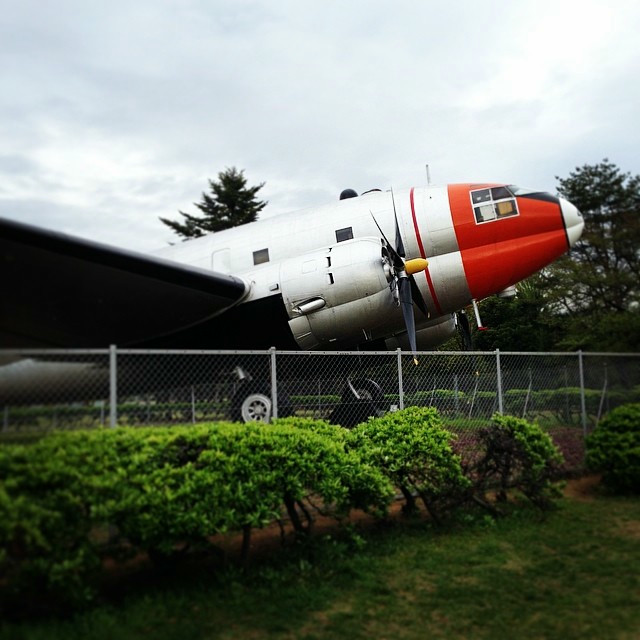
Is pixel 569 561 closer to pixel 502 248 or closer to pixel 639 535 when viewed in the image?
pixel 639 535

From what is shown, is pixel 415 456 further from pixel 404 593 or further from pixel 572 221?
pixel 572 221

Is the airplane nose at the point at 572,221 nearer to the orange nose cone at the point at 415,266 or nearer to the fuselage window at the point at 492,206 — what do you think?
the fuselage window at the point at 492,206

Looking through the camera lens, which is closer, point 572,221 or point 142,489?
point 142,489

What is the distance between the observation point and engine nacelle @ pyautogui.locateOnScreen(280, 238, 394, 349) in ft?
34.4

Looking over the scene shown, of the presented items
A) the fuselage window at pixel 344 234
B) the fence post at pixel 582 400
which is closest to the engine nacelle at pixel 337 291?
the fuselage window at pixel 344 234

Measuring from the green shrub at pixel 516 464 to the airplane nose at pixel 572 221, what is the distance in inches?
208

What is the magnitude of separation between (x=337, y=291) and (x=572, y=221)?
15.7 feet

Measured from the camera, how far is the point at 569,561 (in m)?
5.36

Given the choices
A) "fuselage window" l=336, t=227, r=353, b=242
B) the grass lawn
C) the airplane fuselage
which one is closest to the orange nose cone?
the airplane fuselage

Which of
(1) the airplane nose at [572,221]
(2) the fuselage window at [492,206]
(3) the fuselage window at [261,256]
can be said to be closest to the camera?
(1) the airplane nose at [572,221]

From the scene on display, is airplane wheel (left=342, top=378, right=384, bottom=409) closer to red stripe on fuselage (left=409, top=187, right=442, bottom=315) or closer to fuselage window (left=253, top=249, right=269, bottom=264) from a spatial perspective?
red stripe on fuselage (left=409, top=187, right=442, bottom=315)

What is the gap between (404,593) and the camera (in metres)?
4.73

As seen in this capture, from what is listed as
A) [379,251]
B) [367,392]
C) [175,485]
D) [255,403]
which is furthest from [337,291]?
[175,485]

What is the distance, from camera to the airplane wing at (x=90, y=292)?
6719 millimetres
